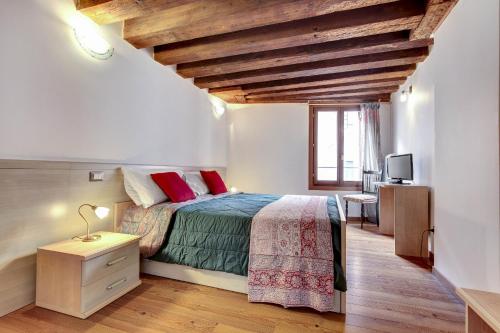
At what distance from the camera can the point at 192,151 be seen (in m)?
3.69

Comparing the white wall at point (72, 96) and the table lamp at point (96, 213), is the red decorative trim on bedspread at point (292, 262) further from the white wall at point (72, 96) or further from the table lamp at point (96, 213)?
the white wall at point (72, 96)

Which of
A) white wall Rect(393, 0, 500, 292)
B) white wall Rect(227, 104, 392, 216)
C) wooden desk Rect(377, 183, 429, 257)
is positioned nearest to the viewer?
white wall Rect(393, 0, 500, 292)

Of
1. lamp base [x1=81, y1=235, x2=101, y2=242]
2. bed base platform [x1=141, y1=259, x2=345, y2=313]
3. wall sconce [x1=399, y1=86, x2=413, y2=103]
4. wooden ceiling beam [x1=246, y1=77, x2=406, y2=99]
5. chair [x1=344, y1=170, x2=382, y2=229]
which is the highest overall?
wooden ceiling beam [x1=246, y1=77, x2=406, y2=99]

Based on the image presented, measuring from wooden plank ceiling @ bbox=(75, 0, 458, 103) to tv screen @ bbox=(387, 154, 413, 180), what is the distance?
1172mm

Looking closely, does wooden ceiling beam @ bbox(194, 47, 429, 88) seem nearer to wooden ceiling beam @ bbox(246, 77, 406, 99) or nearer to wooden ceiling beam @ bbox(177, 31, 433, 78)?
wooden ceiling beam @ bbox(177, 31, 433, 78)

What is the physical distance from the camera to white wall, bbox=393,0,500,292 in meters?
1.51

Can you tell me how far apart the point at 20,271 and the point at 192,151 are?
2.35 metres

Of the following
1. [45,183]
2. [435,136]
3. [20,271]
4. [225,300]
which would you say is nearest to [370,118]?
[435,136]

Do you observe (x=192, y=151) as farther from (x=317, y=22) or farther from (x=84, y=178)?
(x=317, y=22)

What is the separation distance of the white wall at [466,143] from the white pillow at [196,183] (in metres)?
2.63

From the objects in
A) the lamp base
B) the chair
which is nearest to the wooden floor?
the lamp base

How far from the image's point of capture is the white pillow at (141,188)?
2.30 metres

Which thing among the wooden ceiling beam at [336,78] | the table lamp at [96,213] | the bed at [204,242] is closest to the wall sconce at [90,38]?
the table lamp at [96,213]

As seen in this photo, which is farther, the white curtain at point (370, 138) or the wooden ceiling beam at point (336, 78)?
the white curtain at point (370, 138)
